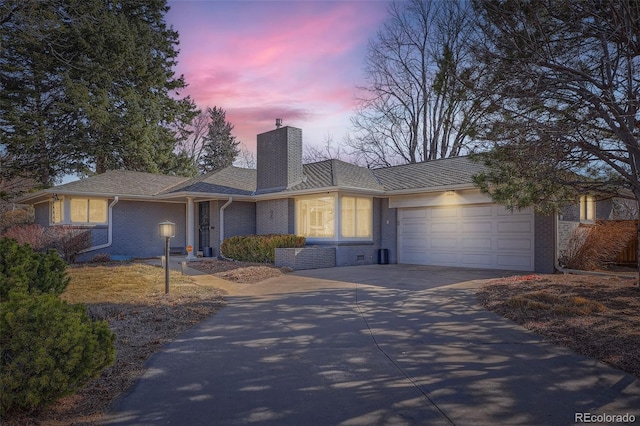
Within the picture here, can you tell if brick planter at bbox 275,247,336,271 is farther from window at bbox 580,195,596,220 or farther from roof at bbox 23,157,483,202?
window at bbox 580,195,596,220

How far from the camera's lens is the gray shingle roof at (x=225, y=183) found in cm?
1748

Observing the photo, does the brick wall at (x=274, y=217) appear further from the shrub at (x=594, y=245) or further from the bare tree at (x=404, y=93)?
the bare tree at (x=404, y=93)

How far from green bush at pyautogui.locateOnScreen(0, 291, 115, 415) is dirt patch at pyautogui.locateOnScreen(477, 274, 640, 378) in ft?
16.6

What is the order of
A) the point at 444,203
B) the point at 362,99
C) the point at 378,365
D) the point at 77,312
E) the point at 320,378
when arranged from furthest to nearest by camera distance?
the point at 362,99, the point at 444,203, the point at 378,365, the point at 320,378, the point at 77,312

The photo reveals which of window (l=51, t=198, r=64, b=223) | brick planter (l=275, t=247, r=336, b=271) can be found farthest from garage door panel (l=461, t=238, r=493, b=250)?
window (l=51, t=198, r=64, b=223)

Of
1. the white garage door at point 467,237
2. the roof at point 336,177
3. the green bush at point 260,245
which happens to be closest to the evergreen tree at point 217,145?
the roof at point 336,177

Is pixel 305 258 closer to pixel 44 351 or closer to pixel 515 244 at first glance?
pixel 515 244

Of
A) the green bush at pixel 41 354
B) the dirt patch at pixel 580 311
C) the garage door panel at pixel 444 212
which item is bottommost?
the dirt patch at pixel 580 311

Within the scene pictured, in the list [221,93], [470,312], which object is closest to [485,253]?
[470,312]

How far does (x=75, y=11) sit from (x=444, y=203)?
1521cm

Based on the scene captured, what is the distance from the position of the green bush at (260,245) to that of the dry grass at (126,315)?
11.6ft

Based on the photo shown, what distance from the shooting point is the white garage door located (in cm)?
1302

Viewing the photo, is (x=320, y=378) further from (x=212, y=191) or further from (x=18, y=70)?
(x=18, y=70)

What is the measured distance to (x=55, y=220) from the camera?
1684 centimetres
